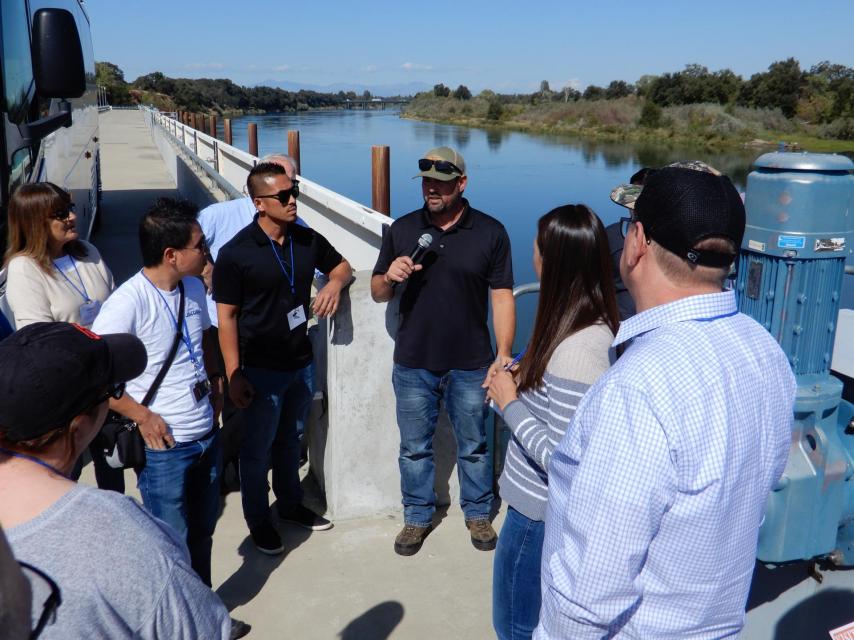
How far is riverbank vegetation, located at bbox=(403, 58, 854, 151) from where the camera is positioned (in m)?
→ 28.8

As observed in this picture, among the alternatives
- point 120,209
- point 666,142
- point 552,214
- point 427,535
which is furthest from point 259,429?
point 666,142

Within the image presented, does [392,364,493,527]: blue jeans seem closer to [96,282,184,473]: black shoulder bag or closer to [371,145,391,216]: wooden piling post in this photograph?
[96,282,184,473]: black shoulder bag

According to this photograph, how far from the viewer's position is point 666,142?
39.8 m

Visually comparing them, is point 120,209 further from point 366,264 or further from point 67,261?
point 67,261

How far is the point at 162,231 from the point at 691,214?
2.00 meters

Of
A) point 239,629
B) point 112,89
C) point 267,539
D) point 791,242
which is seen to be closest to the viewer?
point 791,242

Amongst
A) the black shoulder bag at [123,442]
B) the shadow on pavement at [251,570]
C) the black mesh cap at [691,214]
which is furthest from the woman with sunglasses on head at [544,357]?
the shadow on pavement at [251,570]

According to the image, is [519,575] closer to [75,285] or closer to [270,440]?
[270,440]

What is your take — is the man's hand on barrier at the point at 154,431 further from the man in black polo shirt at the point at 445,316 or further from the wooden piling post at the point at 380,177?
the wooden piling post at the point at 380,177

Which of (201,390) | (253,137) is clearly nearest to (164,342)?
(201,390)

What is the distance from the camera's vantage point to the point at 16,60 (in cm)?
418

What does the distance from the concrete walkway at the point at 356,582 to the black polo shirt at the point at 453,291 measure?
3.20ft

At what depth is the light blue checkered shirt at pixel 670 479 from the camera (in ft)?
4.70

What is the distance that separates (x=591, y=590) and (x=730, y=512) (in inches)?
13.3
